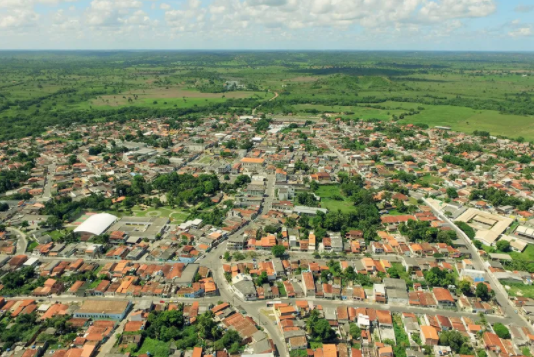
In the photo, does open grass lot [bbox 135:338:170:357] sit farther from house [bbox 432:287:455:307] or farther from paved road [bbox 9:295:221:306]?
house [bbox 432:287:455:307]

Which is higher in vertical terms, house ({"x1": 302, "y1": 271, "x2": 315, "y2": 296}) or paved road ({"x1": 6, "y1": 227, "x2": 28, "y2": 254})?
house ({"x1": 302, "y1": 271, "x2": 315, "y2": 296})

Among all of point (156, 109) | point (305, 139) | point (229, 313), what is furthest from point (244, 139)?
point (229, 313)

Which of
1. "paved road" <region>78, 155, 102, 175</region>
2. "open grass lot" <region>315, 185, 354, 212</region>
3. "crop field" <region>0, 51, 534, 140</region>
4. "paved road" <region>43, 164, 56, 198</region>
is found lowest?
"paved road" <region>43, 164, 56, 198</region>

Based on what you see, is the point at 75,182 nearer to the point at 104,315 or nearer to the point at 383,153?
the point at 104,315

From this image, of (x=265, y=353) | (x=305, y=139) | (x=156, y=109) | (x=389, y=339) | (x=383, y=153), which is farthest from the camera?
(x=156, y=109)

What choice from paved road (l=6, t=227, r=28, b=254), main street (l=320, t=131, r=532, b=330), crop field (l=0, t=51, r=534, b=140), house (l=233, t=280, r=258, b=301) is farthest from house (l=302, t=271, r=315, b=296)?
crop field (l=0, t=51, r=534, b=140)

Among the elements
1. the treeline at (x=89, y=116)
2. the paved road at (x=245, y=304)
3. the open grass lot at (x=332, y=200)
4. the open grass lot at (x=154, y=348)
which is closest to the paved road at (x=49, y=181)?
the treeline at (x=89, y=116)

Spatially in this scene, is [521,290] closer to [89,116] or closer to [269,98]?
[89,116]

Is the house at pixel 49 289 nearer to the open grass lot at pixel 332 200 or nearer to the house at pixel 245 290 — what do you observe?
the house at pixel 245 290
